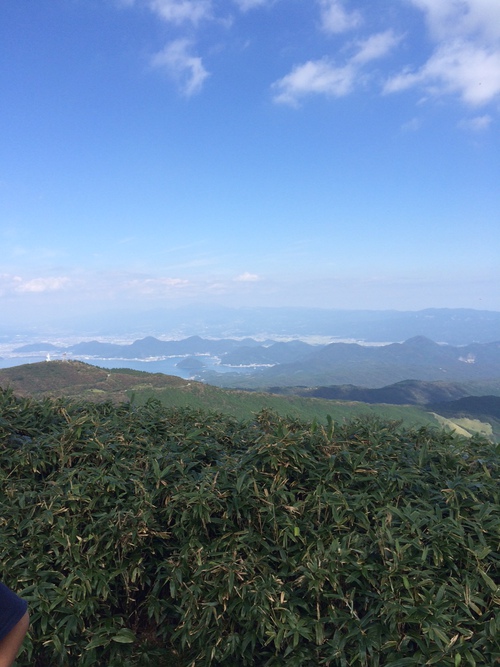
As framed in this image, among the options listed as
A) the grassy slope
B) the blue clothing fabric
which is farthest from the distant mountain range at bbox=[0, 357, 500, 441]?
the blue clothing fabric

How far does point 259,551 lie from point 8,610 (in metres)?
1.88

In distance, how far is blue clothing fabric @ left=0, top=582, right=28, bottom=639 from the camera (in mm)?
1316

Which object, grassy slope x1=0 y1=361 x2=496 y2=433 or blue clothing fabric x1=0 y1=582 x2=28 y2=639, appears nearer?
blue clothing fabric x1=0 y1=582 x2=28 y2=639

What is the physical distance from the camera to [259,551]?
9.67ft

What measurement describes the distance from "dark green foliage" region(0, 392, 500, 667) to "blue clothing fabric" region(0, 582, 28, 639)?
1541 millimetres

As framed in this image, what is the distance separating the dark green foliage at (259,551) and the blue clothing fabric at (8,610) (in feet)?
5.06

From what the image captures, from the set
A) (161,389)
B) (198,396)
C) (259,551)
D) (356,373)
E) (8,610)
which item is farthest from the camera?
(356,373)

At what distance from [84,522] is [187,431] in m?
1.13

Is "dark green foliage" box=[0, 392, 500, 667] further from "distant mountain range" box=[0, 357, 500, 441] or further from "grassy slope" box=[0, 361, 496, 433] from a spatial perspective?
"grassy slope" box=[0, 361, 496, 433]

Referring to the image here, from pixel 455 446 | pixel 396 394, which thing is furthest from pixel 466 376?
pixel 455 446

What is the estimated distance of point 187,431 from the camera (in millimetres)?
4043

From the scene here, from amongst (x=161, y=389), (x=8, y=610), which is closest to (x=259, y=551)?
(x=8, y=610)

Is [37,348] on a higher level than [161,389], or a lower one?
higher

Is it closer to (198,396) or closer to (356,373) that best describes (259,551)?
(198,396)
